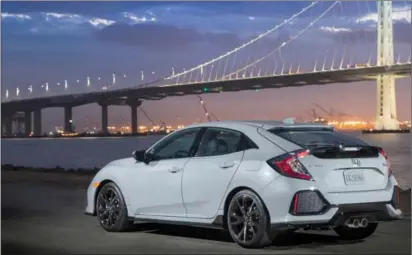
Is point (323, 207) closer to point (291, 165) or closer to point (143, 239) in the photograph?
point (291, 165)

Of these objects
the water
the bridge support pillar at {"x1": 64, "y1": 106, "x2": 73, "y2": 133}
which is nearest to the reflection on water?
the water

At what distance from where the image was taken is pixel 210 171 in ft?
25.1

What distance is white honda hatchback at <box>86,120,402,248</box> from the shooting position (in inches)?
275

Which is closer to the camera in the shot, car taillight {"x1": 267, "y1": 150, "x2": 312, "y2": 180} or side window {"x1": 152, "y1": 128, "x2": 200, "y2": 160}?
car taillight {"x1": 267, "y1": 150, "x2": 312, "y2": 180}

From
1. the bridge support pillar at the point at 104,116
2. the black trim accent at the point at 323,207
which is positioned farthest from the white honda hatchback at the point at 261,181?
the bridge support pillar at the point at 104,116

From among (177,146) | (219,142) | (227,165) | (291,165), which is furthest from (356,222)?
(177,146)

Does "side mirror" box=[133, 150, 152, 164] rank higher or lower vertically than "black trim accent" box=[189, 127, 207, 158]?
lower

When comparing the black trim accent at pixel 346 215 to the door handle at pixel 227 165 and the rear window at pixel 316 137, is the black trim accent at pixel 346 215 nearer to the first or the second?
the rear window at pixel 316 137

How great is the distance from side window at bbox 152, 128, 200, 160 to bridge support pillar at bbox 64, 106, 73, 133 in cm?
3708

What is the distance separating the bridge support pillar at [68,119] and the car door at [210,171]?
37766 millimetres

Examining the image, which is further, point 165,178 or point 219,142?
point 165,178

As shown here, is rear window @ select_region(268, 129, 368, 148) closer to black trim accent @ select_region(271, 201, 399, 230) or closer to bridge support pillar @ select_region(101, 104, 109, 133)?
black trim accent @ select_region(271, 201, 399, 230)

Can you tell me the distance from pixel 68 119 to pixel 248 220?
136 ft

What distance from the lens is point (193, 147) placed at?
812 cm
